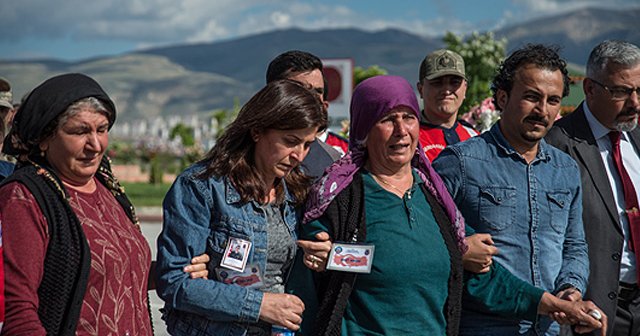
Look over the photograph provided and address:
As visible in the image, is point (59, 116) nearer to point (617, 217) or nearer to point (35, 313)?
point (35, 313)

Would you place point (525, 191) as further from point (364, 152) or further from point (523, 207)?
point (364, 152)

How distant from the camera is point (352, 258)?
293 cm

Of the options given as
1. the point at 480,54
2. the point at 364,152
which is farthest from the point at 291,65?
the point at 480,54

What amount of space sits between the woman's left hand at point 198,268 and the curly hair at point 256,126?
286 millimetres

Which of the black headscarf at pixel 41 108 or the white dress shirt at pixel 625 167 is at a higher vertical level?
the black headscarf at pixel 41 108

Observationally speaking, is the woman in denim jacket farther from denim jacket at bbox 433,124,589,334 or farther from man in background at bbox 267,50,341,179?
man in background at bbox 267,50,341,179

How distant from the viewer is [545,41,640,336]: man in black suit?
3.76 metres

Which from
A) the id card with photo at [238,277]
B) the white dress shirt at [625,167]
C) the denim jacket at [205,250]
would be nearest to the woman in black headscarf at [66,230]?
the denim jacket at [205,250]

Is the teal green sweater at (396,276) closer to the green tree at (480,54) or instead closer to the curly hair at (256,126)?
the curly hair at (256,126)

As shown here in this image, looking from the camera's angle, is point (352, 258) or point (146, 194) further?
point (146, 194)

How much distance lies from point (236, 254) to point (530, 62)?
1.62m

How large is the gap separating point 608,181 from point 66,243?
269 centimetres

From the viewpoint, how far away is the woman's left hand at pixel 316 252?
2951 mm

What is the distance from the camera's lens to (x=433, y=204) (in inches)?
125
